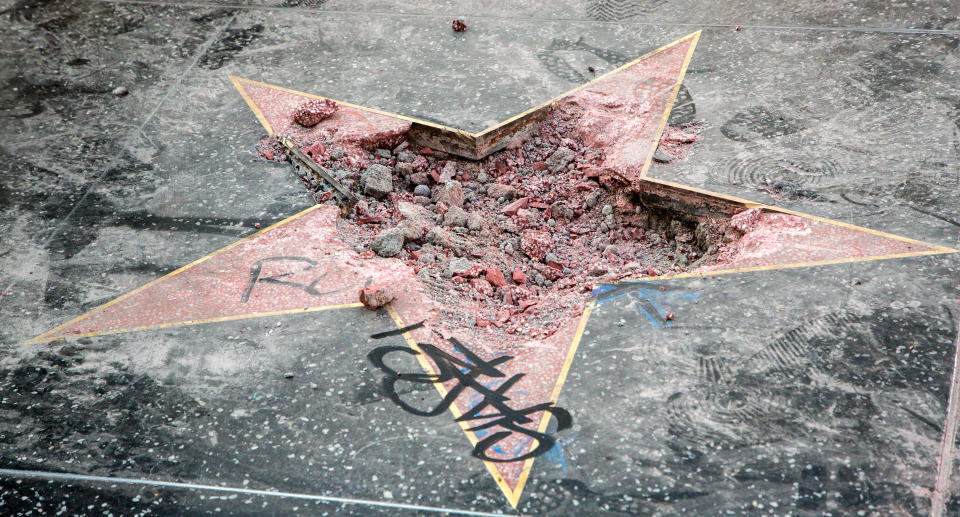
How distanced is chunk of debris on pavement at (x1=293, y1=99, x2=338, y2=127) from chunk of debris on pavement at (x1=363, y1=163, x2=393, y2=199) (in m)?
0.69

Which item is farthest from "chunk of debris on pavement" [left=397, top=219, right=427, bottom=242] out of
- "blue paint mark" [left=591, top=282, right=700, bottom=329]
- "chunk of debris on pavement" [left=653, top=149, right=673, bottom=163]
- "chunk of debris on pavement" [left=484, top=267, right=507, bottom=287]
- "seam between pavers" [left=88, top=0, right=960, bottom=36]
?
"seam between pavers" [left=88, top=0, right=960, bottom=36]

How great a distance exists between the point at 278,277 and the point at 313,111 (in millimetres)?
1702

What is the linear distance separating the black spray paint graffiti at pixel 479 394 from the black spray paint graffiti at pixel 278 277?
1.90 feet

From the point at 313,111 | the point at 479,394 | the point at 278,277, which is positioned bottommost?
the point at 278,277

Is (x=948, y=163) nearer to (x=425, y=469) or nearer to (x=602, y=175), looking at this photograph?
(x=602, y=175)

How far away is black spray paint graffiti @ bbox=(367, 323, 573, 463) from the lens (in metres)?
3.35

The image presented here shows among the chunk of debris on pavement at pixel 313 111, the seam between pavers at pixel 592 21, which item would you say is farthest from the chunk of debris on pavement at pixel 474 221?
the seam between pavers at pixel 592 21

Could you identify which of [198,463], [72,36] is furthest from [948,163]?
[72,36]

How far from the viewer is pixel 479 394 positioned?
141 inches

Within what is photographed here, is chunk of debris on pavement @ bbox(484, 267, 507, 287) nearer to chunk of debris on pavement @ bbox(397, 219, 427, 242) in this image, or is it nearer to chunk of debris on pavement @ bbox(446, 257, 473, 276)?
chunk of debris on pavement @ bbox(446, 257, 473, 276)

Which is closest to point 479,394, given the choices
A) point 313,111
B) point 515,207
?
point 515,207

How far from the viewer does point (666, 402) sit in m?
3.46

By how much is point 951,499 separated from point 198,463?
3.17 metres

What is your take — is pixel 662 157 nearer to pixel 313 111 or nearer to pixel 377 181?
pixel 377 181
